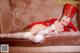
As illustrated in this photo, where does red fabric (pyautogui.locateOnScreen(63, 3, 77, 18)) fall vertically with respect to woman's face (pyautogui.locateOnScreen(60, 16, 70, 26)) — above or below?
above

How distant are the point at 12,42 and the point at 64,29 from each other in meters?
0.84

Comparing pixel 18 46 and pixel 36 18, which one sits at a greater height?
pixel 36 18

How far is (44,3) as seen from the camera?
1.84m

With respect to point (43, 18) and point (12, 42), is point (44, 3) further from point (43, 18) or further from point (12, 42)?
point (12, 42)

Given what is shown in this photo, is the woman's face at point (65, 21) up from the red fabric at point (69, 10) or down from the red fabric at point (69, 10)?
down

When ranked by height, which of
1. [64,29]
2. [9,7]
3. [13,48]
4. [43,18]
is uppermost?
[9,7]

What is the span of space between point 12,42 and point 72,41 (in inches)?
14.1

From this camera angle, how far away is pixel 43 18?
184 centimetres

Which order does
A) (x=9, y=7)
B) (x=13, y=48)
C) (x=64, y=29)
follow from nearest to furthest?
1. (x=13, y=48)
2. (x=64, y=29)
3. (x=9, y=7)

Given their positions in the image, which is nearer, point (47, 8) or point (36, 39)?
point (36, 39)

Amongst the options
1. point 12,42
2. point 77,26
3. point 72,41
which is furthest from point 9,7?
point 72,41

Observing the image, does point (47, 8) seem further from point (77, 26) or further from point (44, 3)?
point (77, 26)

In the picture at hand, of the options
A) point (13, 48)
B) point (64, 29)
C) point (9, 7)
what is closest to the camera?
point (13, 48)

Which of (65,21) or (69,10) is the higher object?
(69,10)
